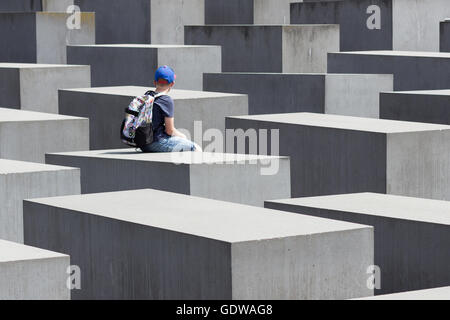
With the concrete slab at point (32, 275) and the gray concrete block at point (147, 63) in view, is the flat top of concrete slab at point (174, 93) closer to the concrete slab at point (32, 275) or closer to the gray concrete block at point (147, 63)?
the gray concrete block at point (147, 63)

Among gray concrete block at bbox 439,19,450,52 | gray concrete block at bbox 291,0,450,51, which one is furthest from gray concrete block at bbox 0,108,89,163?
gray concrete block at bbox 291,0,450,51

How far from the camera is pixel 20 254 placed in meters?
5.88

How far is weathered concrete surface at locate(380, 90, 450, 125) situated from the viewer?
11797 millimetres

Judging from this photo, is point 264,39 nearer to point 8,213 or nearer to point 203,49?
point 203,49

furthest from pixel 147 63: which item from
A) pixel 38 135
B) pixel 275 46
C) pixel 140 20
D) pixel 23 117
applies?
pixel 38 135

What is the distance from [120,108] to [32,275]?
272 inches

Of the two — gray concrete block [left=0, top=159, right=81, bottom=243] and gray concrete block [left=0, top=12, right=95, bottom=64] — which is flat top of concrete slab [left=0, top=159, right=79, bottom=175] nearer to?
gray concrete block [left=0, top=159, right=81, bottom=243]

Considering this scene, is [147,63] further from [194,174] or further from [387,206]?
[387,206]

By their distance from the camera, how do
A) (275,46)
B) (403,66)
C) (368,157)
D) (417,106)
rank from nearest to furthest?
1. (368,157)
2. (417,106)
3. (403,66)
4. (275,46)

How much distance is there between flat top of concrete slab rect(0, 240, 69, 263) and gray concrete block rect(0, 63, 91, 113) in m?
8.75

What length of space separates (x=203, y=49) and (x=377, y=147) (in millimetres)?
7235

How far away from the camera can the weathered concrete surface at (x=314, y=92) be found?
14.1 meters

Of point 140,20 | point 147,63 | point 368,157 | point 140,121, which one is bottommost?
point 368,157
